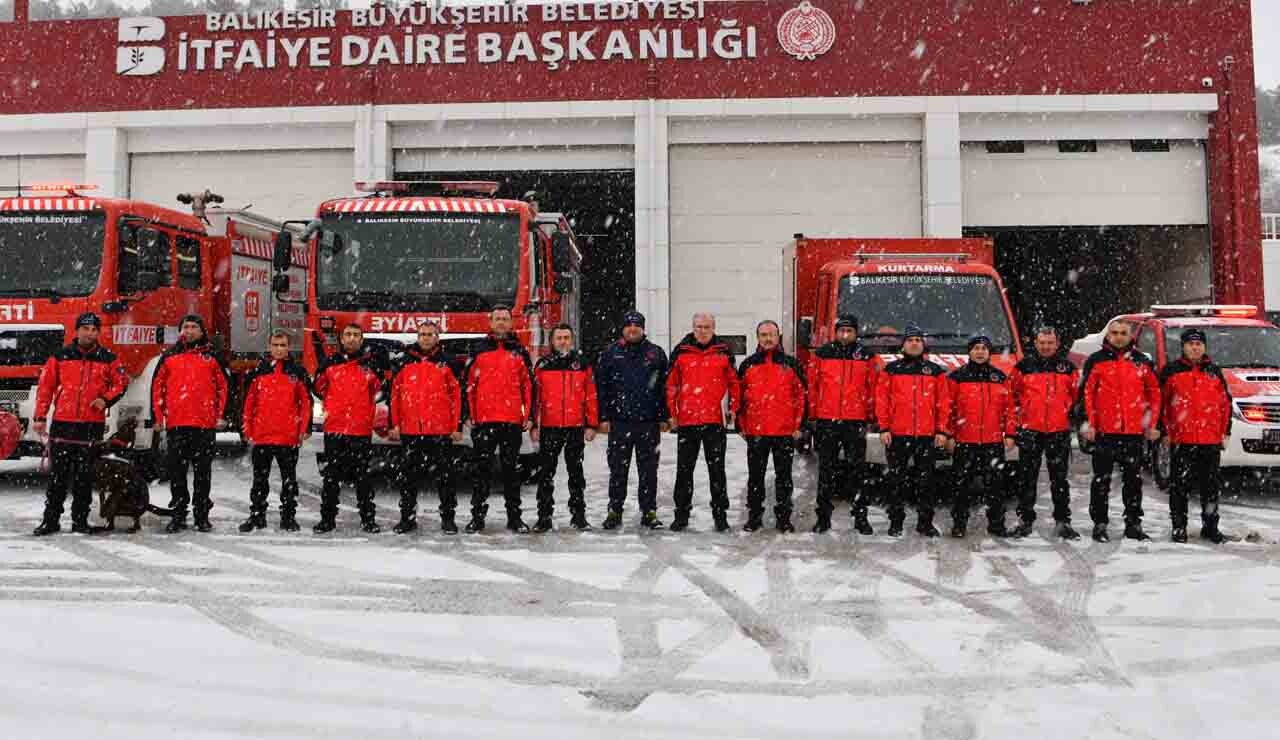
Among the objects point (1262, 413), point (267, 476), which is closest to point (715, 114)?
point (1262, 413)

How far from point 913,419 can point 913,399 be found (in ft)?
0.50

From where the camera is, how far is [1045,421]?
7.96 m

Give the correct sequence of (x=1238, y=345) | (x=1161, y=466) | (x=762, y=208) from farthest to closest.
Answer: (x=762, y=208) < (x=1238, y=345) < (x=1161, y=466)

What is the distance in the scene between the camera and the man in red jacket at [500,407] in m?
8.16

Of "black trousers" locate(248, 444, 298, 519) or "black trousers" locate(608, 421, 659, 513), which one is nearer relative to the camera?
"black trousers" locate(248, 444, 298, 519)

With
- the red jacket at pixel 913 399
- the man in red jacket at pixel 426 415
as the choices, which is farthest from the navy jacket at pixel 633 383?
the red jacket at pixel 913 399

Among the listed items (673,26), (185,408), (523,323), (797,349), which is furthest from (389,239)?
(673,26)

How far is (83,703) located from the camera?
163 inches

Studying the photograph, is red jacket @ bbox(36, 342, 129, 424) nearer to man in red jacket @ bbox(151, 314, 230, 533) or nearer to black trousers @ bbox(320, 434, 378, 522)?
man in red jacket @ bbox(151, 314, 230, 533)

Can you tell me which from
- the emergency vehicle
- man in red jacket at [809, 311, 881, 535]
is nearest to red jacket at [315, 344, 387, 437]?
man in red jacket at [809, 311, 881, 535]

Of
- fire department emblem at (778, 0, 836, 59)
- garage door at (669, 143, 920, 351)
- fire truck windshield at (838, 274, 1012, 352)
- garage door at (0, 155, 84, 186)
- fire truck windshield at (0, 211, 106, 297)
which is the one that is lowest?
fire truck windshield at (838, 274, 1012, 352)

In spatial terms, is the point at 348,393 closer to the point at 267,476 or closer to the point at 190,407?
the point at 267,476

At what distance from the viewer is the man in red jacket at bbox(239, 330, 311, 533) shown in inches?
320

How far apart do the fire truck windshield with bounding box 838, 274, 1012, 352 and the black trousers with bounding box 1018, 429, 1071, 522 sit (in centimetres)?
159
